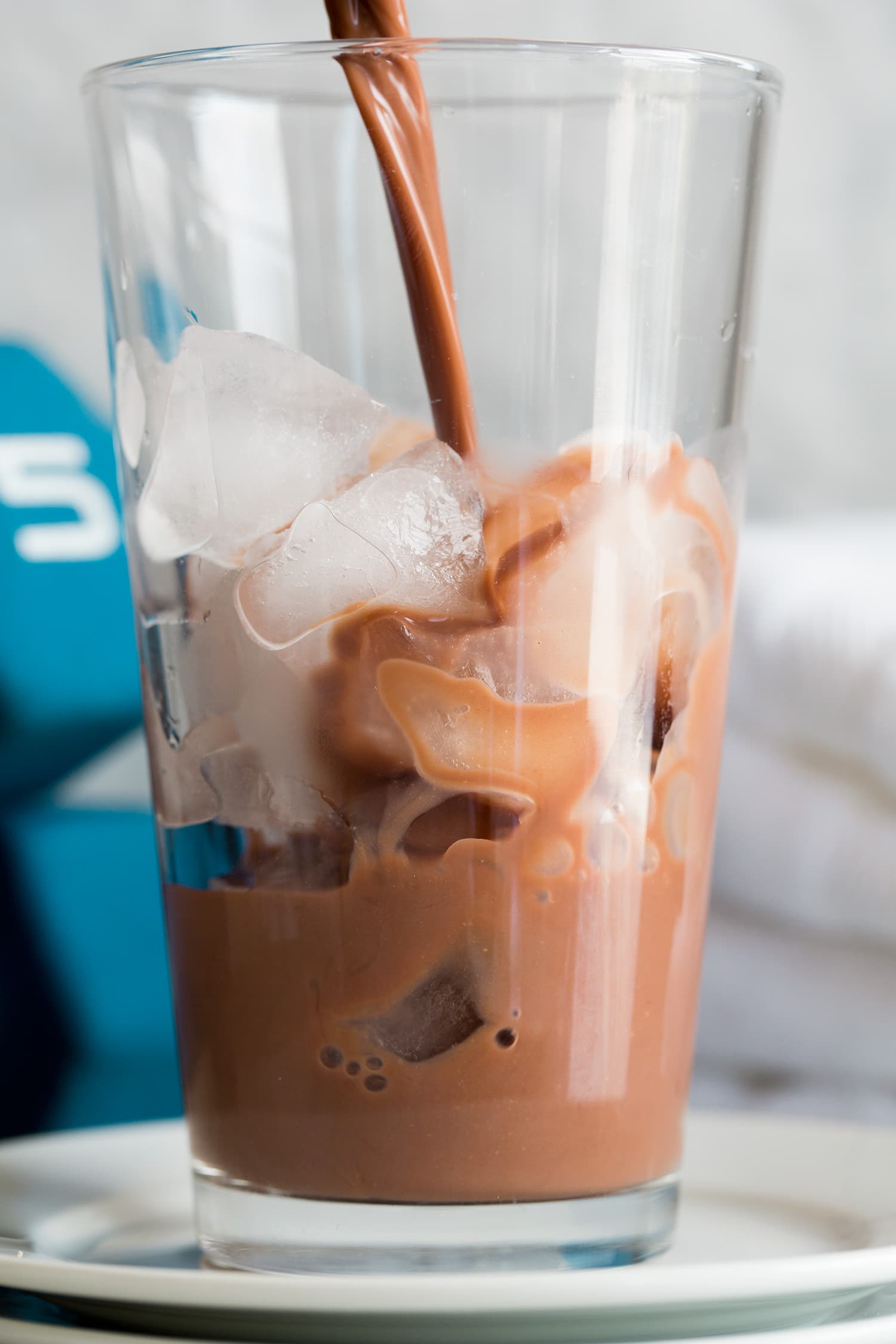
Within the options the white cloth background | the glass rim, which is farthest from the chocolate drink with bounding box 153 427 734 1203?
→ the white cloth background

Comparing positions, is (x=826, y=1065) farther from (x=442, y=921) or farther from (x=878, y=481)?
(x=878, y=481)

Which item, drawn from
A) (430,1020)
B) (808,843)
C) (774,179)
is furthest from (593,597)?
(774,179)

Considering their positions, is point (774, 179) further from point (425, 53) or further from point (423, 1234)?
point (423, 1234)

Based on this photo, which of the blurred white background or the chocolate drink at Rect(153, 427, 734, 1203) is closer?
the chocolate drink at Rect(153, 427, 734, 1203)

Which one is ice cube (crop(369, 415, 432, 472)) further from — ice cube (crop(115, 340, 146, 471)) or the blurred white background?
the blurred white background

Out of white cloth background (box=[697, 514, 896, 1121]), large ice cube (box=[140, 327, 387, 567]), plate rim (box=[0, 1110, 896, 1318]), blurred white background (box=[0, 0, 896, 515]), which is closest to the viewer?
plate rim (box=[0, 1110, 896, 1318])

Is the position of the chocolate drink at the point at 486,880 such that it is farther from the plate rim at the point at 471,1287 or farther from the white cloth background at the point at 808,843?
the white cloth background at the point at 808,843

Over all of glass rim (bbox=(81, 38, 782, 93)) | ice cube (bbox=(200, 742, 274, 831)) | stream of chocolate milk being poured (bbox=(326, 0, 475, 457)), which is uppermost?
glass rim (bbox=(81, 38, 782, 93))

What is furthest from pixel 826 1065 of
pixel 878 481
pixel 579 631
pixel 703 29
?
pixel 703 29

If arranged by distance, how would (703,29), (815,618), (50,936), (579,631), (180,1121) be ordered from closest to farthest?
1. (579,631)
2. (180,1121)
3. (815,618)
4. (50,936)
5. (703,29)
